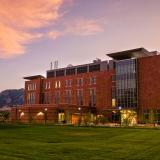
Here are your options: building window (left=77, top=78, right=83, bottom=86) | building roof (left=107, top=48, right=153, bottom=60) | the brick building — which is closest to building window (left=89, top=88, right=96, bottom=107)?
the brick building

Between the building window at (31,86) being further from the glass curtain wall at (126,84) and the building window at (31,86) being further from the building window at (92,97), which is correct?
the glass curtain wall at (126,84)

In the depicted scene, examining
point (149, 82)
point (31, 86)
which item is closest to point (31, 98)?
point (31, 86)

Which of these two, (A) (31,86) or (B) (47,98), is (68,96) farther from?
(A) (31,86)

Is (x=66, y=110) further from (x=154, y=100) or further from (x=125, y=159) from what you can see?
(x=125, y=159)

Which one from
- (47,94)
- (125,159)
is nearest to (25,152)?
(125,159)

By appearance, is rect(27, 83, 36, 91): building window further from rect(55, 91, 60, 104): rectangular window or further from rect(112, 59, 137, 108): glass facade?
rect(112, 59, 137, 108): glass facade

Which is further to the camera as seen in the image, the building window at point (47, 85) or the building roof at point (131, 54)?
the building window at point (47, 85)

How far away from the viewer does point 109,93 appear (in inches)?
4131

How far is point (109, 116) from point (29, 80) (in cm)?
4433

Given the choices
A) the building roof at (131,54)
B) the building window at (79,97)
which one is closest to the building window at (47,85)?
the building window at (79,97)

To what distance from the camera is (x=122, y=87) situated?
100 meters

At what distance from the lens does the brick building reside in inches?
3696

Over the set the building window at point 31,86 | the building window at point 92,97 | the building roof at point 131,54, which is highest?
the building roof at point 131,54

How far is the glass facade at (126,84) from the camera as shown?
9750 centimetres
